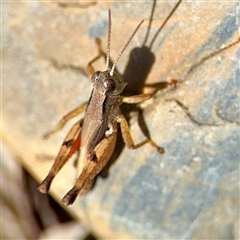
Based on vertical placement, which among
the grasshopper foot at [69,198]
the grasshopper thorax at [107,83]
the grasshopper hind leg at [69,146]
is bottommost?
the grasshopper foot at [69,198]

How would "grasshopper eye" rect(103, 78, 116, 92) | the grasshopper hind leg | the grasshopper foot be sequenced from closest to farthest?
"grasshopper eye" rect(103, 78, 116, 92)
the grasshopper foot
the grasshopper hind leg

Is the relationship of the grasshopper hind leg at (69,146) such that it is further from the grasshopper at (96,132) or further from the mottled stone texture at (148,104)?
the mottled stone texture at (148,104)

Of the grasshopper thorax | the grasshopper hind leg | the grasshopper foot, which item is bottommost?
the grasshopper foot

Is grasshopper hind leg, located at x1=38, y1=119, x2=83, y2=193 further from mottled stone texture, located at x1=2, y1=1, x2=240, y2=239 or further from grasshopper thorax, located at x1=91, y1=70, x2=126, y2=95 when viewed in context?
grasshopper thorax, located at x1=91, y1=70, x2=126, y2=95

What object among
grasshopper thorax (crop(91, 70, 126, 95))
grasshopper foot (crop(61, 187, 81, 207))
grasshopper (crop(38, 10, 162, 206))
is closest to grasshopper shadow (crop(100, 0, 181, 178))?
grasshopper (crop(38, 10, 162, 206))

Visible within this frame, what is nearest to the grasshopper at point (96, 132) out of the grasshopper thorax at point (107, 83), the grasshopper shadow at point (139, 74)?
the grasshopper thorax at point (107, 83)

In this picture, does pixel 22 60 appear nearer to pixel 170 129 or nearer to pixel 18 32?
pixel 18 32

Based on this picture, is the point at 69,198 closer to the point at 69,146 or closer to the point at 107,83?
the point at 69,146
